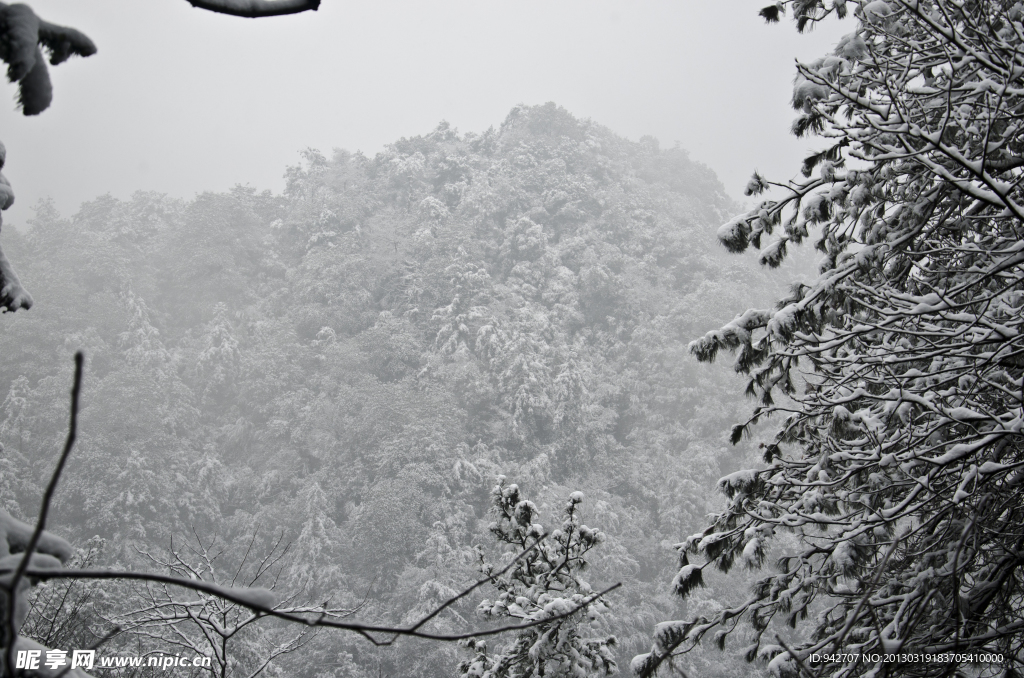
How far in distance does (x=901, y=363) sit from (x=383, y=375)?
13.4 metres

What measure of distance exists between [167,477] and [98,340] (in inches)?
185

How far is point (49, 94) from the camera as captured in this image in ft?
3.36

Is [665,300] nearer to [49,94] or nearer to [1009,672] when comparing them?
[1009,672]

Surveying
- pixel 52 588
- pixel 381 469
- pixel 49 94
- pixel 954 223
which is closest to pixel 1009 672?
pixel 954 223

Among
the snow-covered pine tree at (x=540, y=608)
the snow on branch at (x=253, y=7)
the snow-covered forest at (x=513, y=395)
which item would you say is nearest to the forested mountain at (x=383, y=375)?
the snow-covered forest at (x=513, y=395)

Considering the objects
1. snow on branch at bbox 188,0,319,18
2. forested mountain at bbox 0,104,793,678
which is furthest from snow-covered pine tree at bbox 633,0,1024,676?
forested mountain at bbox 0,104,793,678

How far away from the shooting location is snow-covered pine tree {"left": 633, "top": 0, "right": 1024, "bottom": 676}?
2.02m

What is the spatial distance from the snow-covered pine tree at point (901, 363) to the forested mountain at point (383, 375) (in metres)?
8.20

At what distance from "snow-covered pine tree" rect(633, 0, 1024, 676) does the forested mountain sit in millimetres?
8204

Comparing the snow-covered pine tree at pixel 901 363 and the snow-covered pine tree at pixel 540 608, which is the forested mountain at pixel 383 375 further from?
the snow-covered pine tree at pixel 901 363

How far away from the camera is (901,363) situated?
2818 millimetres

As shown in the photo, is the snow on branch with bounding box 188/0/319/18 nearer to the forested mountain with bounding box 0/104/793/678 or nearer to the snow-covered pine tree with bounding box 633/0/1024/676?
the snow-covered pine tree with bounding box 633/0/1024/676

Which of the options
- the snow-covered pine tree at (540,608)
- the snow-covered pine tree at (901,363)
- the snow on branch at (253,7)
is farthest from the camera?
the snow-covered pine tree at (540,608)

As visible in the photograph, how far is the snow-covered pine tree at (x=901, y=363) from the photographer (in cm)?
202
